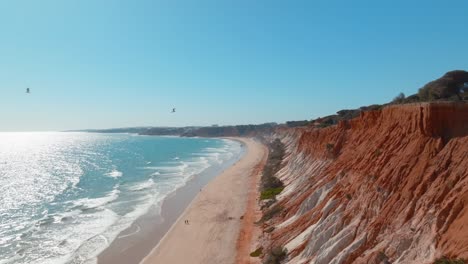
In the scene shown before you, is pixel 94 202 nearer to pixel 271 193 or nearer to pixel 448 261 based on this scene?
pixel 271 193

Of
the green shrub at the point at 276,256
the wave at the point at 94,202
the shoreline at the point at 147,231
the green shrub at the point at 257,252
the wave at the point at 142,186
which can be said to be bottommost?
the shoreline at the point at 147,231

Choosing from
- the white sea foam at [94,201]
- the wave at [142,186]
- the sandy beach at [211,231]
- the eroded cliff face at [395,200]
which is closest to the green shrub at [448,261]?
the eroded cliff face at [395,200]

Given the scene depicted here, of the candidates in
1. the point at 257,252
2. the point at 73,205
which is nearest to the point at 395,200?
the point at 257,252

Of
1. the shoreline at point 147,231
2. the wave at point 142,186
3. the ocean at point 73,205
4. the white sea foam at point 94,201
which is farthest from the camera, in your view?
the wave at point 142,186

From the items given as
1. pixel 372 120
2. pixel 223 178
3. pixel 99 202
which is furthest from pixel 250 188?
pixel 372 120

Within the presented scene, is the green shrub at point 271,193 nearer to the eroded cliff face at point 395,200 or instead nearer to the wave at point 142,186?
the eroded cliff face at point 395,200

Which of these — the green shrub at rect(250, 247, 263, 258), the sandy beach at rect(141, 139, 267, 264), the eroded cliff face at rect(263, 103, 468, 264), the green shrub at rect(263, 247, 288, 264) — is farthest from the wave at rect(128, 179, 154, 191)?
the green shrub at rect(263, 247, 288, 264)

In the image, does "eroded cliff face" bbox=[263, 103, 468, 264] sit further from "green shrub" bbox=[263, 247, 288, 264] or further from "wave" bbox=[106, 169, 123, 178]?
"wave" bbox=[106, 169, 123, 178]
